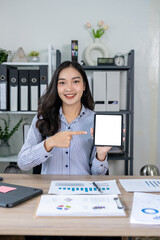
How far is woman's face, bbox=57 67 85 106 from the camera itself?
5.49 ft

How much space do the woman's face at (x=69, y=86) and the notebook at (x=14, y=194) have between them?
63 centimetres

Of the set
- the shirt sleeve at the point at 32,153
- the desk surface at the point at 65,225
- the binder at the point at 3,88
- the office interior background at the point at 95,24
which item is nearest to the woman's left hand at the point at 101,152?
the shirt sleeve at the point at 32,153

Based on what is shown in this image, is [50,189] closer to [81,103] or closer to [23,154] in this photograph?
[23,154]

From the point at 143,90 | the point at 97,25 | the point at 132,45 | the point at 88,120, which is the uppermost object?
the point at 97,25

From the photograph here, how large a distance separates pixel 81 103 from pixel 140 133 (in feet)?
4.27

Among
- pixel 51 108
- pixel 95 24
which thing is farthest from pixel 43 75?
pixel 51 108

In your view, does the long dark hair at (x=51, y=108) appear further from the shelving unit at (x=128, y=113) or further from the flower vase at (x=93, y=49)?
the flower vase at (x=93, y=49)

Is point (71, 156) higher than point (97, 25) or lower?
lower

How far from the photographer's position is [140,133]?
298cm

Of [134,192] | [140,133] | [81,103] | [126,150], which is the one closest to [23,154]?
[81,103]

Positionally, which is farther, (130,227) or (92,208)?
(92,208)

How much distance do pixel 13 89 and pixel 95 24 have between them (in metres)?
1.03

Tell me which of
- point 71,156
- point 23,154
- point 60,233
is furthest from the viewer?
point 71,156

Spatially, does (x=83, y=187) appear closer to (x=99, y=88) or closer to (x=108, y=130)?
(x=108, y=130)
